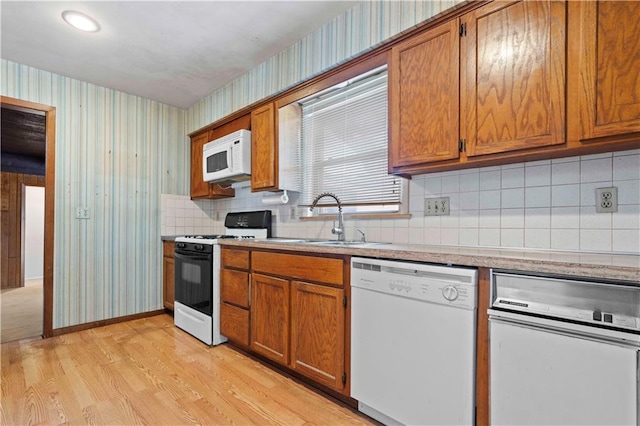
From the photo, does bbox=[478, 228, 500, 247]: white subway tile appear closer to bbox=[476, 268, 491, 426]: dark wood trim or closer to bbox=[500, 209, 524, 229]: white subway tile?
bbox=[500, 209, 524, 229]: white subway tile

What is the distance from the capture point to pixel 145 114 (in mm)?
3652

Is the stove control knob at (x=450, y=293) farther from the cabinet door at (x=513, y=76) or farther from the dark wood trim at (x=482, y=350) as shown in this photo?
the cabinet door at (x=513, y=76)

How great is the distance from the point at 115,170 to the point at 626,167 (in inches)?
160

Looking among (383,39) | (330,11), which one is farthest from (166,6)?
(383,39)

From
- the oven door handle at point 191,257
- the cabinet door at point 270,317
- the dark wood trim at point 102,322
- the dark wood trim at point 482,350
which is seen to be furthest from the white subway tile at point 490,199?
the dark wood trim at point 102,322

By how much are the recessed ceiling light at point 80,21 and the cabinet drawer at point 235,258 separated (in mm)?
1874

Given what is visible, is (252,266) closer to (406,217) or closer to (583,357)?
(406,217)

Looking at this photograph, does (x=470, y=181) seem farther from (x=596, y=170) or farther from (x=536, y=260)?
(x=536, y=260)

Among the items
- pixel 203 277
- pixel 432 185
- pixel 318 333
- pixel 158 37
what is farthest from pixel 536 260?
pixel 158 37

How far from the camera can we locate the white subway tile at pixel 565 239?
5.16 ft

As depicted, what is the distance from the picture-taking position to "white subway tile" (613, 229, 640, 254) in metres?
1.44

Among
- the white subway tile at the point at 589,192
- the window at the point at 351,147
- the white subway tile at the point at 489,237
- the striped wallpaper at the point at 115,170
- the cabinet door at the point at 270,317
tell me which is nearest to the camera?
the white subway tile at the point at 589,192

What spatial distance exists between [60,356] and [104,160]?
6.14 ft

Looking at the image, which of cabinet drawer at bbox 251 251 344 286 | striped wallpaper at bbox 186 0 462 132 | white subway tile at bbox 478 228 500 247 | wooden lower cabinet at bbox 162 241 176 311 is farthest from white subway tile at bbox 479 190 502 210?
wooden lower cabinet at bbox 162 241 176 311
